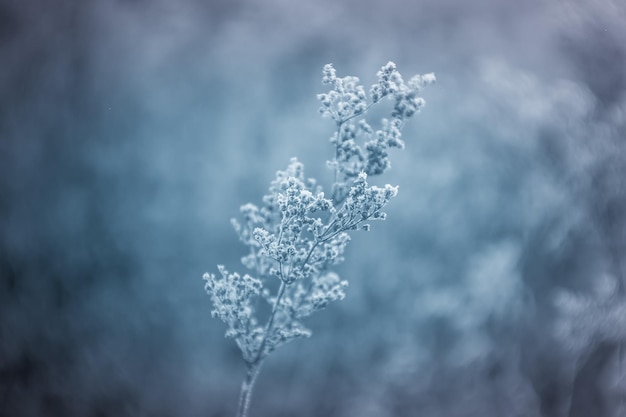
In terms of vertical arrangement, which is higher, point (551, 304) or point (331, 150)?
point (331, 150)

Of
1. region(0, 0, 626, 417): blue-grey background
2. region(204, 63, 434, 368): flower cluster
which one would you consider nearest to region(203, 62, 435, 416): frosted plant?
region(204, 63, 434, 368): flower cluster

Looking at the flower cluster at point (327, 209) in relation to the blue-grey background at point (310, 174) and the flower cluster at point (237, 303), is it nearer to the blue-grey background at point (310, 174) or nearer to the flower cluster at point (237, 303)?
the flower cluster at point (237, 303)

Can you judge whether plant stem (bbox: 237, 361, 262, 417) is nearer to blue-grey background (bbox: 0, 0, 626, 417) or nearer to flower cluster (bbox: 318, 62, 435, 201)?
flower cluster (bbox: 318, 62, 435, 201)

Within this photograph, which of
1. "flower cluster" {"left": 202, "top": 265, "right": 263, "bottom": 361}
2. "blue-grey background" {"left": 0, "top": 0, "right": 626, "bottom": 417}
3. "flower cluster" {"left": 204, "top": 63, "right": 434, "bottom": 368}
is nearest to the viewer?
"flower cluster" {"left": 204, "top": 63, "right": 434, "bottom": 368}

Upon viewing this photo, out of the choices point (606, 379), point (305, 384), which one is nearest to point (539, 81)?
point (606, 379)

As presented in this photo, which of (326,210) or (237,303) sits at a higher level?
(326,210)

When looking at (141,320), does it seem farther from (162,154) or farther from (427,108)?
(427,108)

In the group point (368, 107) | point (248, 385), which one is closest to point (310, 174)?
point (368, 107)

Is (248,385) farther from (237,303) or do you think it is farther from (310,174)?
(310,174)
